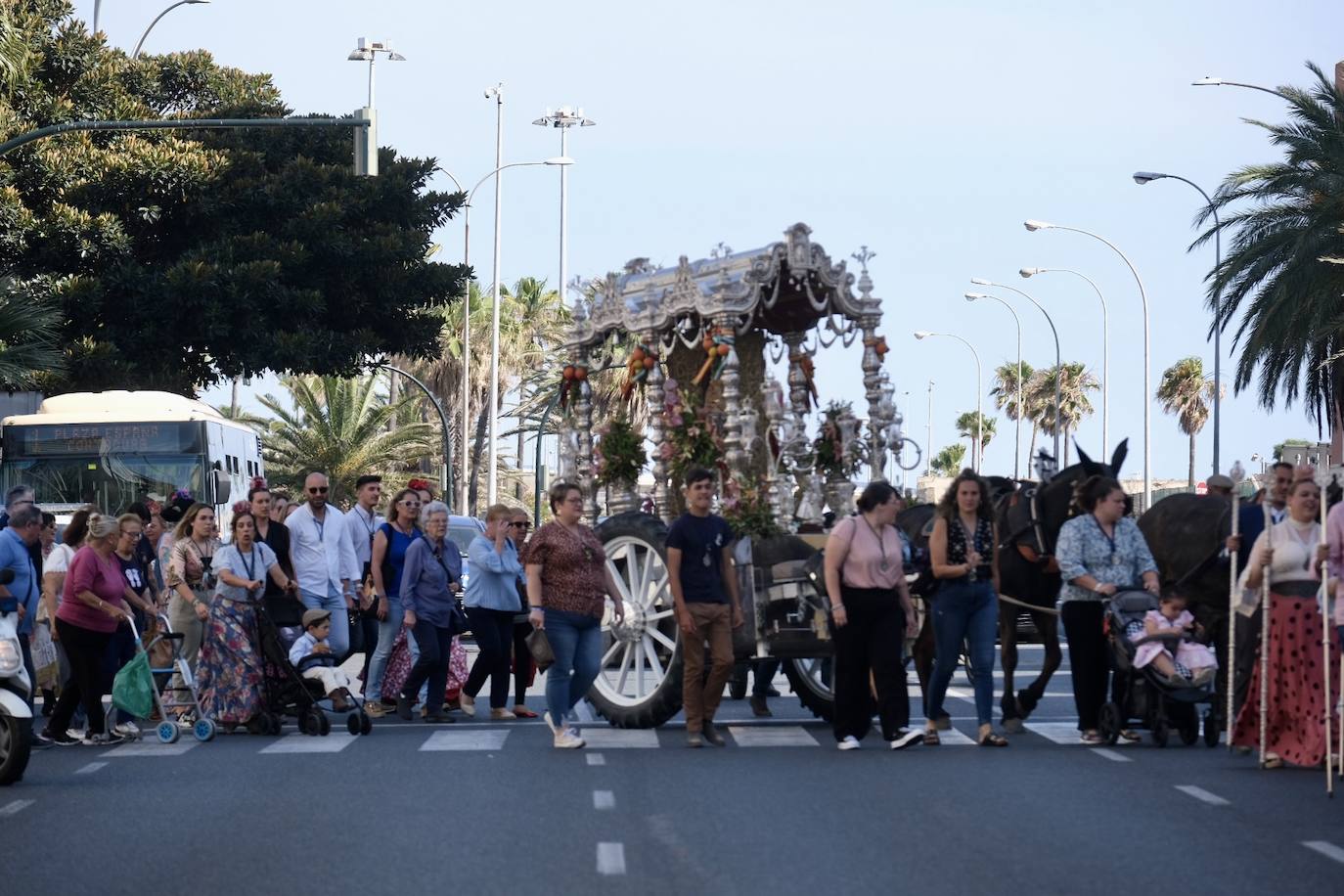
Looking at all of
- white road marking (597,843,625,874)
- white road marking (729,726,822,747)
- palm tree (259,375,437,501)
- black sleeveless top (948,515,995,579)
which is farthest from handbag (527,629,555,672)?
palm tree (259,375,437,501)

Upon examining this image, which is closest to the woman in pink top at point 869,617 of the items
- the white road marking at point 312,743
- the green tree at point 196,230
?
the white road marking at point 312,743

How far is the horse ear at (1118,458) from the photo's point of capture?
15406 millimetres

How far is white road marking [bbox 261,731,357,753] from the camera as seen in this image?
14500mm

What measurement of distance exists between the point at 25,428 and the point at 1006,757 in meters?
17.9

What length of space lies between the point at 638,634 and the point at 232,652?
2.80 m

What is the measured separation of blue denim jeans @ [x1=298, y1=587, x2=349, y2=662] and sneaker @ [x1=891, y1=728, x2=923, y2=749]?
467 centimetres

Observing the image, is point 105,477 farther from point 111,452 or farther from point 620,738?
point 620,738

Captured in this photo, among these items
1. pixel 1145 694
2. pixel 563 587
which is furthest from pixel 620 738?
pixel 1145 694

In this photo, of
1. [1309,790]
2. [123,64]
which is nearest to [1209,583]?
[1309,790]

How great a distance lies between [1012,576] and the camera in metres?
16.0

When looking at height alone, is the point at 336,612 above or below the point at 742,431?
below

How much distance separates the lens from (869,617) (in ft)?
46.7

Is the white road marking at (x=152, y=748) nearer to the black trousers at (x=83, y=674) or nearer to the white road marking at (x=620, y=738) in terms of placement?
the black trousers at (x=83, y=674)

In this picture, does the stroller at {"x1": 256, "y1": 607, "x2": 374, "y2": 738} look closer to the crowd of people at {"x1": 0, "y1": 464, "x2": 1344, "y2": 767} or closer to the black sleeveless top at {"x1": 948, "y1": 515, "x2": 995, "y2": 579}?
the crowd of people at {"x1": 0, "y1": 464, "x2": 1344, "y2": 767}
